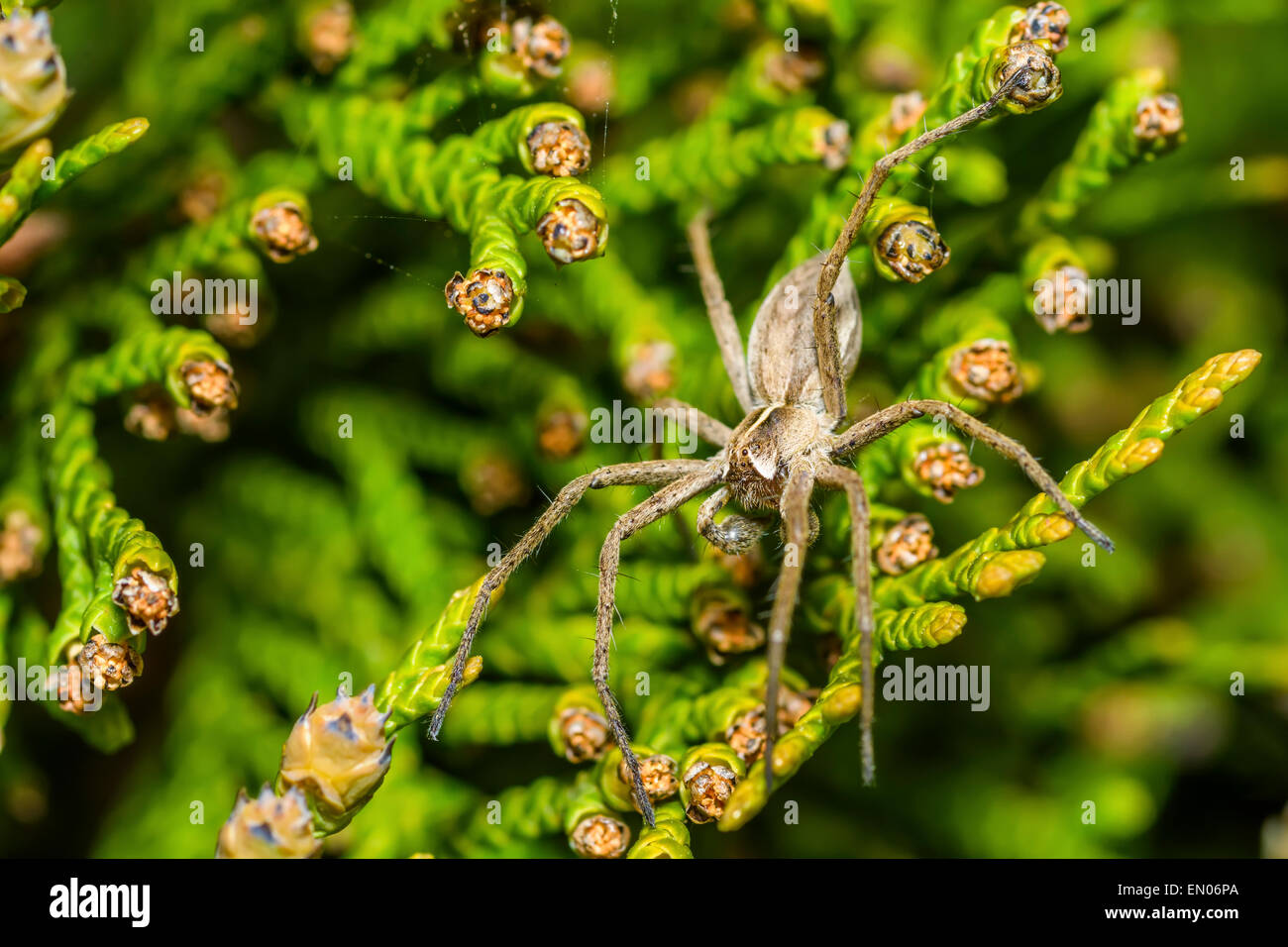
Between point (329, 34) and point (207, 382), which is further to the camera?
point (329, 34)

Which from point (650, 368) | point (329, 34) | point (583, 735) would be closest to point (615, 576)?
point (583, 735)

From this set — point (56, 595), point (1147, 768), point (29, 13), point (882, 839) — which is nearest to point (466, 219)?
point (29, 13)

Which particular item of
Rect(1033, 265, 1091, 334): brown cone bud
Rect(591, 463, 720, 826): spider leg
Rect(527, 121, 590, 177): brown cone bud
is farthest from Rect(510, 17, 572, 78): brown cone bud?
Rect(1033, 265, 1091, 334): brown cone bud

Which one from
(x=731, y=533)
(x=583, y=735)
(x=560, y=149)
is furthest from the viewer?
(x=731, y=533)

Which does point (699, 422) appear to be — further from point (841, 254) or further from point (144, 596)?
point (144, 596)

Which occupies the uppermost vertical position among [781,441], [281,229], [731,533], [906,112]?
[906,112]
